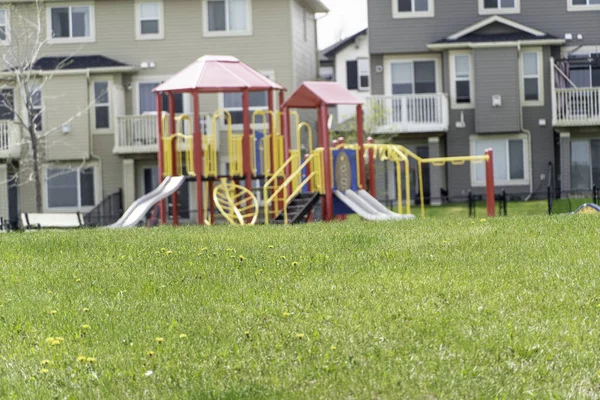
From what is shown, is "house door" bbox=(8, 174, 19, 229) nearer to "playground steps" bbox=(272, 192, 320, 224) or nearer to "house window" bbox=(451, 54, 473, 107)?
"house window" bbox=(451, 54, 473, 107)

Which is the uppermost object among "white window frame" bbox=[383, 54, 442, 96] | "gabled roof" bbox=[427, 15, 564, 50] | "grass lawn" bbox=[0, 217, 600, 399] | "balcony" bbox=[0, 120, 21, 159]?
"gabled roof" bbox=[427, 15, 564, 50]

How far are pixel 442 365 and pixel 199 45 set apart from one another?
35.3 meters

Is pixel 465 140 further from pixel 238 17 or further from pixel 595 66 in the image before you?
pixel 238 17

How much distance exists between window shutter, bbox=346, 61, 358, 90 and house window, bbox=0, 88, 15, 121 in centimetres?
1720

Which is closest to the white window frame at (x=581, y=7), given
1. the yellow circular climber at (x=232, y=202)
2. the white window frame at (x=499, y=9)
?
the white window frame at (x=499, y=9)

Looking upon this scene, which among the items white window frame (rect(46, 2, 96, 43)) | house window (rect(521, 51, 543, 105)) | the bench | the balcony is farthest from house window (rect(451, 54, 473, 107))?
the bench

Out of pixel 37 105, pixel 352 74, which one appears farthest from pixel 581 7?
pixel 37 105

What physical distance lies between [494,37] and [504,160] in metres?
4.36

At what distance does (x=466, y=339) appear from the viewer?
966 centimetres

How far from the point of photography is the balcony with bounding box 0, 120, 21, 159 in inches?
1687

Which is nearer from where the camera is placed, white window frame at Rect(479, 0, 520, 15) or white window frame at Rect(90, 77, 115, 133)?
white window frame at Rect(90, 77, 115, 133)

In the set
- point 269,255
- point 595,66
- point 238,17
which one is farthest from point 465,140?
point 269,255

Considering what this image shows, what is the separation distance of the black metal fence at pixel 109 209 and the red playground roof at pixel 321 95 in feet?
49.5

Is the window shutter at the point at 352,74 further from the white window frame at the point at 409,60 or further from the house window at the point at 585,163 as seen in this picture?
the house window at the point at 585,163
